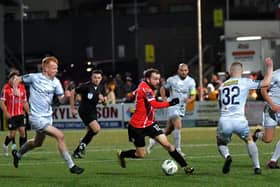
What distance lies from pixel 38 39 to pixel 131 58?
509cm

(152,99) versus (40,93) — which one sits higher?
(40,93)

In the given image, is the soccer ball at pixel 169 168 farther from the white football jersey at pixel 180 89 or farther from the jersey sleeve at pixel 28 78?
the white football jersey at pixel 180 89

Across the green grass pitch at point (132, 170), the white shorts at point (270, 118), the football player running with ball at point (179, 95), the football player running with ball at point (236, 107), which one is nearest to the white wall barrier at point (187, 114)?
the green grass pitch at point (132, 170)

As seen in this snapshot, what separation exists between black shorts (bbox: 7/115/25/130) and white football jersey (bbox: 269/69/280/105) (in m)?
7.69

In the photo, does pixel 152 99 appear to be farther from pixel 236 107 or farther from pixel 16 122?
pixel 16 122

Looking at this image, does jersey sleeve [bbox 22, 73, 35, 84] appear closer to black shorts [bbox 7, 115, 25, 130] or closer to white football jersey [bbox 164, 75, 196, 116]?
white football jersey [bbox 164, 75, 196, 116]

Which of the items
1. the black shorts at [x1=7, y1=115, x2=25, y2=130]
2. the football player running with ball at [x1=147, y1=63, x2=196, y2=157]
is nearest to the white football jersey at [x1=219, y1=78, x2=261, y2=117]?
the football player running with ball at [x1=147, y1=63, x2=196, y2=157]

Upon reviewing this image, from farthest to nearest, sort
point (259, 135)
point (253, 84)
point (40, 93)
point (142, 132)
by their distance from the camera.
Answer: point (259, 135) < point (142, 132) < point (40, 93) < point (253, 84)

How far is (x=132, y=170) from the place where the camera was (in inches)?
650

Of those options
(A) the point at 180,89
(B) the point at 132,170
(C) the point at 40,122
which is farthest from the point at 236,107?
(A) the point at 180,89

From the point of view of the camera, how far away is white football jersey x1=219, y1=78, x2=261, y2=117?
1485 cm

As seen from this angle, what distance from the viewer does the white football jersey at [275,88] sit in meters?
16.4

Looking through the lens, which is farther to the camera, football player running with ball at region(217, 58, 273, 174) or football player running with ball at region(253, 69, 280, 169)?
football player running with ball at region(253, 69, 280, 169)

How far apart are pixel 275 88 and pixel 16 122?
7848mm
